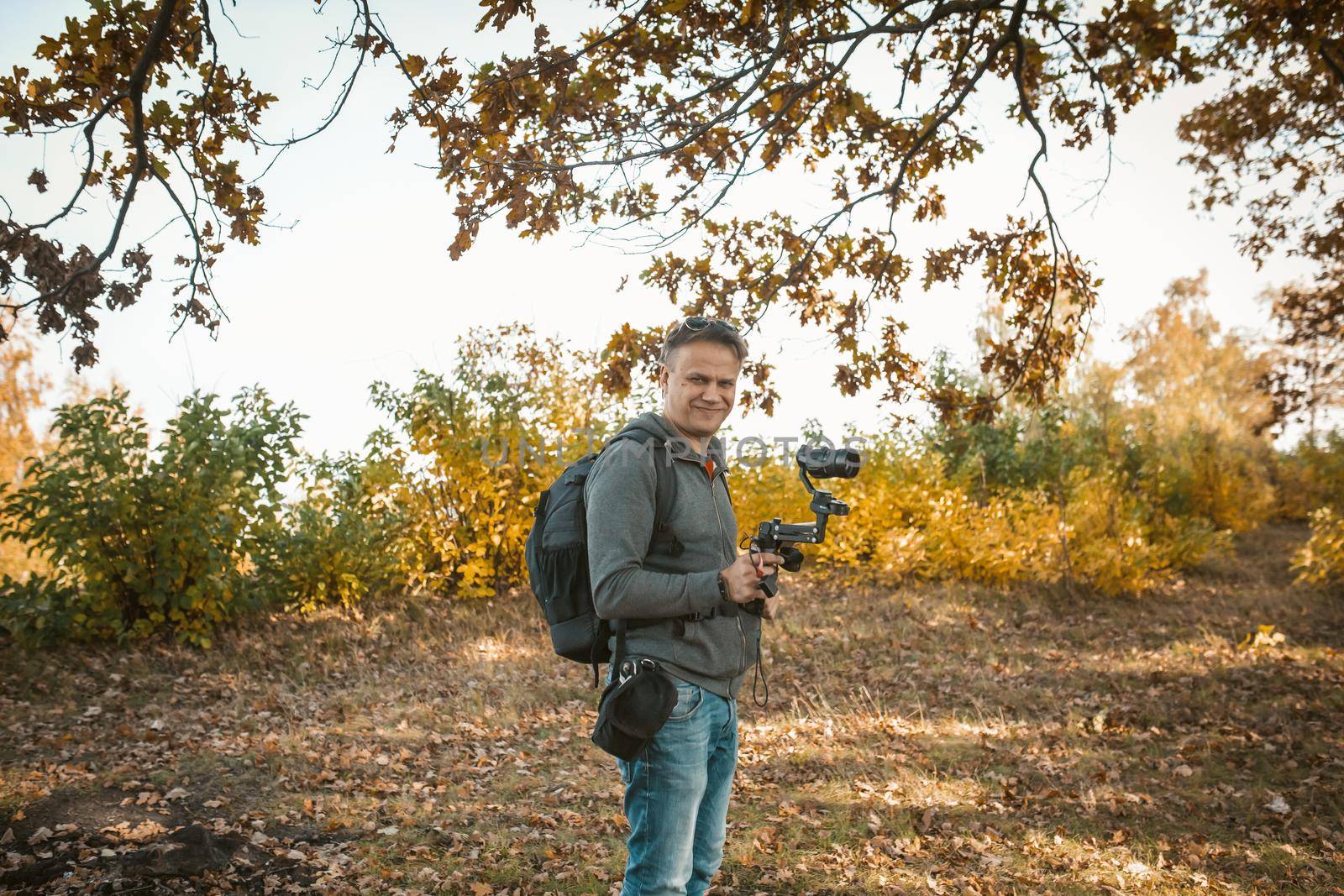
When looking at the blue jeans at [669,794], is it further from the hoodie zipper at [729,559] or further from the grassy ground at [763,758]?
the grassy ground at [763,758]

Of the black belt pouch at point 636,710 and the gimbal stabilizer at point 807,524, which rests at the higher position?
the gimbal stabilizer at point 807,524

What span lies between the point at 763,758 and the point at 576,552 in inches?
157

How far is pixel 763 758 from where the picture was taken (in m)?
5.90

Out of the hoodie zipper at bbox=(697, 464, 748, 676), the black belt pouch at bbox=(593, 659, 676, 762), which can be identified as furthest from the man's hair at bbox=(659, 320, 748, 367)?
the black belt pouch at bbox=(593, 659, 676, 762)

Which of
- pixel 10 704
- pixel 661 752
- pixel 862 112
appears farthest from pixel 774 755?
pixel 10 704

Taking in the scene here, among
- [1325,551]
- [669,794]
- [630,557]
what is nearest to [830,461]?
[630,557]

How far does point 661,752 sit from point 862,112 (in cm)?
513

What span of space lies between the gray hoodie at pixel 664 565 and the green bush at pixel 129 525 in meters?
6.66

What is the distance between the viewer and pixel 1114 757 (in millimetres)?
5922

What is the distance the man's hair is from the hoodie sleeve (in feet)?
1.21

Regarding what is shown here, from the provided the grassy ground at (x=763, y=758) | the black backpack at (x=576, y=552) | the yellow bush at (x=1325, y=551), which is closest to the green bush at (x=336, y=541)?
the grassy ground at (x=763, y=758)

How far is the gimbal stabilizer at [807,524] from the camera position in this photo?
2402 millimetres

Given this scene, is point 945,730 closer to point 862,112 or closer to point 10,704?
point 862,112

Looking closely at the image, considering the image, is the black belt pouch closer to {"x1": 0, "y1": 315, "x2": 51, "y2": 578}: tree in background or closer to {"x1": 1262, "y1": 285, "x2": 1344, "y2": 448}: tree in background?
{"x1": 1262, "y1": 285, "x2": 1344, "y2": 448}: tree in background
